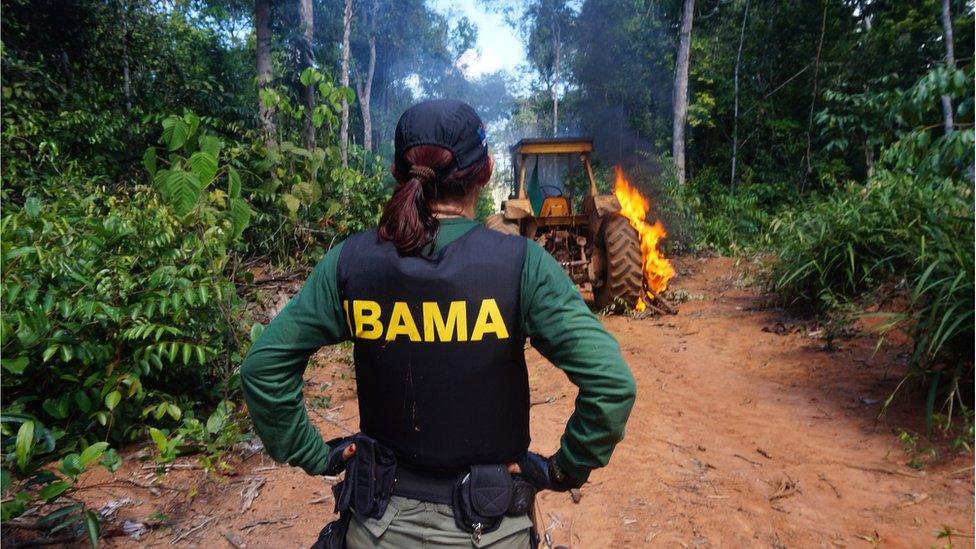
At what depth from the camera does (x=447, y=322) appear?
1265 millimetres

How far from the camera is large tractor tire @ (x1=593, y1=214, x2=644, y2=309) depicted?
6.96 metres

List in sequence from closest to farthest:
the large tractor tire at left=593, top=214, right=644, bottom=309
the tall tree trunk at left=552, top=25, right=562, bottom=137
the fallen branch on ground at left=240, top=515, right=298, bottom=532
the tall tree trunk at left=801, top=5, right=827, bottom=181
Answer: the fallen branch on ground at left=240, top=515, right=298, bottom=532 → the large tractor tire at left=593, top=214, right=644, bottom=309 → the tall tree trunk at left=801, top=5, right=827, bottom=181 → the tall tree trunk at left=552, top=25, right=562, bottom=137

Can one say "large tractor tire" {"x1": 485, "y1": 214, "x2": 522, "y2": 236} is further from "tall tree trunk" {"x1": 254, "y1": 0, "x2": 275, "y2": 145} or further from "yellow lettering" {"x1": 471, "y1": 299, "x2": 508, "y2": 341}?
"yellow lettering" {"x1": 471, "y1": 299, "x2": 508, "y2": 341}

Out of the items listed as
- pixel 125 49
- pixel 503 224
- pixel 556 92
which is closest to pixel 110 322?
pixel 503 224

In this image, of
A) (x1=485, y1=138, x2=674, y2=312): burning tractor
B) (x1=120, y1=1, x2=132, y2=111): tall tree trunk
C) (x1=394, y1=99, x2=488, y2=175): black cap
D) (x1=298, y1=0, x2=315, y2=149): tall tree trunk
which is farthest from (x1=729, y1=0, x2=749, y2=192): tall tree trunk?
(x1=394, y1=99, x2=488, y2=175): black cap

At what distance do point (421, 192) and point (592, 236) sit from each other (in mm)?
6631

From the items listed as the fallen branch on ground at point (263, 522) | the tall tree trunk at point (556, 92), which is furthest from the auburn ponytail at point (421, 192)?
the tall tree trunk at point (556, 92)

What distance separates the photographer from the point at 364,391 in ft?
4.68

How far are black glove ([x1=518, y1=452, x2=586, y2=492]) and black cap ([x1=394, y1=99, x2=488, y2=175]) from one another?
0.76m

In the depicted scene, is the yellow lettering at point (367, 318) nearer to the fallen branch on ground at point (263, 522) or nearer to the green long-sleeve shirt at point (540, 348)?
the green long-sleeve shirt at point (540, 348)

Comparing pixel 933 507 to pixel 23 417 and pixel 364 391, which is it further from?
pixel 23 417

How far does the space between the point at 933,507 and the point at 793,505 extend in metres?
0.65

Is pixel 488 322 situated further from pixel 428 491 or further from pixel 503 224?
pixel 503 224

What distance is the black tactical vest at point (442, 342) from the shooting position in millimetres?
1258
